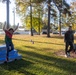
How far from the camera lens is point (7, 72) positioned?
8.42 metres

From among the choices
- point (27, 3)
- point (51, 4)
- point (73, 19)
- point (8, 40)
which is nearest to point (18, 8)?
point (27, 3)

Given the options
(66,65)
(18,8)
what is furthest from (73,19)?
(66,65)

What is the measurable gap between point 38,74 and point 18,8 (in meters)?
37.2

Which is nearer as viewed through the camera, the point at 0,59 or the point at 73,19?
the point at 0,59

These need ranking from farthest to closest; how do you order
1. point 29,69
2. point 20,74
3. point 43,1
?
point 43,1
point 29,69
point 20,74

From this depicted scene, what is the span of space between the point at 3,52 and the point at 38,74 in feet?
8.79

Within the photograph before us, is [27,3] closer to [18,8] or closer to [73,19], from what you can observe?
[18,8]

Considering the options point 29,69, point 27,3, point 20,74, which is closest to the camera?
point 20,74

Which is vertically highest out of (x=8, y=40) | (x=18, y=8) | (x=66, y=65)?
(x=18, y=8)

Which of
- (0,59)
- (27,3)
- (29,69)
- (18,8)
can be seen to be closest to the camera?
(29,69)

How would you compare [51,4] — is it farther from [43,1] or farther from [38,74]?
[38,74]

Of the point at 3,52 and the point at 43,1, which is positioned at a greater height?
the point at 43,1

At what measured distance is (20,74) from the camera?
8.13 metres

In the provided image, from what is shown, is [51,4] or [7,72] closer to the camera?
[7,72]
